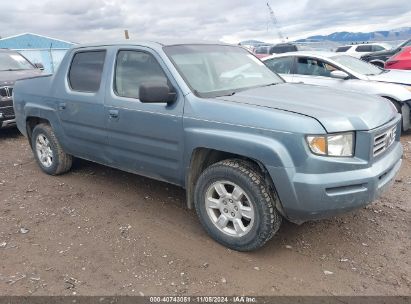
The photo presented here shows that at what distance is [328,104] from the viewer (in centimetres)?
330

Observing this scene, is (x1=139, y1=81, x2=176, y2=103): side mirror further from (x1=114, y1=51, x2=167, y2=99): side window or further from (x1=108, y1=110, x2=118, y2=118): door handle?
(x1=108, y1=110, x2=118, y2=118): door handle

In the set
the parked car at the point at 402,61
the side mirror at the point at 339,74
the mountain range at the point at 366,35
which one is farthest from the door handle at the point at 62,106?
the mountain range at the point at 366,35

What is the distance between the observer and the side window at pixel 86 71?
4.47m

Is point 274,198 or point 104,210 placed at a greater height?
point 274,198

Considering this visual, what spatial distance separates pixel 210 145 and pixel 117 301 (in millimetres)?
1392

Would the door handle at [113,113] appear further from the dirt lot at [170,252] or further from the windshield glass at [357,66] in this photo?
the windshield glass at [357,66]

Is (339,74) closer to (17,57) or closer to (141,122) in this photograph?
(141,122)

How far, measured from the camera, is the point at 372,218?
159 inches

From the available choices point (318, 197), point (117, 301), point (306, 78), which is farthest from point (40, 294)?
point (306, 78)

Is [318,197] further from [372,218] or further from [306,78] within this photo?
[306,78]

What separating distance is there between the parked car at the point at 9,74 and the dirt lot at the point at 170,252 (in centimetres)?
367

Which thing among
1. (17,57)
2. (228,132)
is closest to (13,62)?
(17,57)

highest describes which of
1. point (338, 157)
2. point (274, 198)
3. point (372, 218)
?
point (338, 157)

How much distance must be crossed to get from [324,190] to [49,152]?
399 centimetres
